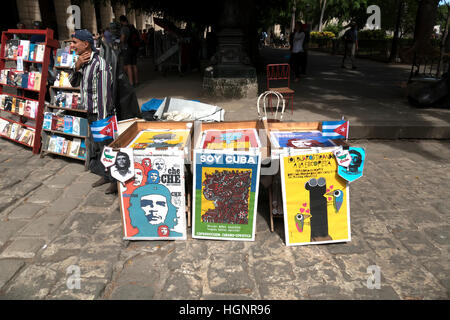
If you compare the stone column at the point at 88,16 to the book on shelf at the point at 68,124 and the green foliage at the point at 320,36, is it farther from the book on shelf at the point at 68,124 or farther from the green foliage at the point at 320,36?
the book on shelf at the point at 68,124

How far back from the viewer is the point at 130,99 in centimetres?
464

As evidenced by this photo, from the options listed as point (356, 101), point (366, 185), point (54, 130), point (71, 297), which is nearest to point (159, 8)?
point (356, 101)

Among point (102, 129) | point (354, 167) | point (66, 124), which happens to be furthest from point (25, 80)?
point (354, 167)

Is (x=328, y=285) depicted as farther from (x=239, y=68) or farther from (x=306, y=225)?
(x=239, y=68)

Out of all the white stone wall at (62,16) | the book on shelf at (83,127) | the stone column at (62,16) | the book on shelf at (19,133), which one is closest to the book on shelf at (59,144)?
the book on shelf at (83,127)

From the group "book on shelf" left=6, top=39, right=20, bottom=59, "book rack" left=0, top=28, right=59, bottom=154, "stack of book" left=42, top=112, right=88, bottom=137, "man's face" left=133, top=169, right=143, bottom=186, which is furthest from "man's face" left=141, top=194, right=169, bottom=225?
"book on shelf" left=6, top=39, right=20, bottom=59

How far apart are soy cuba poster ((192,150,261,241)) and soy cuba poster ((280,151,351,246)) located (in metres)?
0.33

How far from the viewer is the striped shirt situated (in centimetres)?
418

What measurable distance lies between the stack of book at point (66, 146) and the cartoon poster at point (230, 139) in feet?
8.79

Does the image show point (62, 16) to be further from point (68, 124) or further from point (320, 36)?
point (320, 36)

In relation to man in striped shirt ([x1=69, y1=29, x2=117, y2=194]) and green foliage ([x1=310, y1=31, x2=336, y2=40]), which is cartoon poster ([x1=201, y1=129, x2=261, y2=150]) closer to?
man in striped shirt ([x1=69, y1=29, x2=117, y2=194])

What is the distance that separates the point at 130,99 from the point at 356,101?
6.42 m
